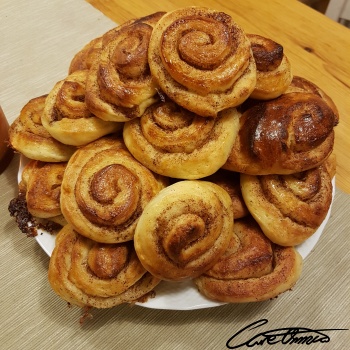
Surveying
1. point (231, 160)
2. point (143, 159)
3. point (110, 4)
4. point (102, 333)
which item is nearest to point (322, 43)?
point (110, 4)

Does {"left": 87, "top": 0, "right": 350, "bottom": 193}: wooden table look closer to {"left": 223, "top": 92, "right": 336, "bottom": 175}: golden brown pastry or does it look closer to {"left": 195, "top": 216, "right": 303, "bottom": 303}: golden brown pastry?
{"left": 223, "top": 92, "right": 336, "bottom": 175}: golden brown pastry

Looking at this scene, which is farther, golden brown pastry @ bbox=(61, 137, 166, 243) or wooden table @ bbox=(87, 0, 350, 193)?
wooden table @ bbox=(87, 0, 350, 193)

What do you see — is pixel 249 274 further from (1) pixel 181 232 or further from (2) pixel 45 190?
(2) pixel 45 190

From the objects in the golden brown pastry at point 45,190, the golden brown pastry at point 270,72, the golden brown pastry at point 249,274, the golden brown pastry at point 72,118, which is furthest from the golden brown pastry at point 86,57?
the golden brown pastry at point 249,274

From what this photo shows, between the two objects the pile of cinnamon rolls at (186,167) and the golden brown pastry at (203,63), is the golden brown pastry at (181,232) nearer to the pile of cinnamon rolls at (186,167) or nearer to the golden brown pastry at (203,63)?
the pile of cinnamon rolls at (186,167)

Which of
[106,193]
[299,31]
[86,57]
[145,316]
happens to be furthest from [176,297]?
[299,31]

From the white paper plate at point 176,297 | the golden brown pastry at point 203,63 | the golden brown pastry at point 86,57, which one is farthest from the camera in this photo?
the golden brown pastry at point 86,57

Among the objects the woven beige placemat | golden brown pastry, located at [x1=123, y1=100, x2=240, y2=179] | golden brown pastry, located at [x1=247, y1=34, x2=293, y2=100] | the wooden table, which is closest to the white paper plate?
the woven beige placemat
